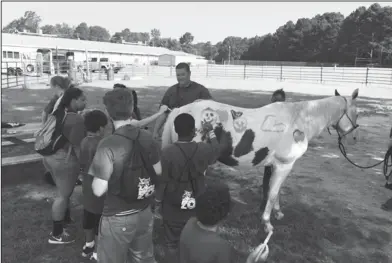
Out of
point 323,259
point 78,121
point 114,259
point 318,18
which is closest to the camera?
point 114,259

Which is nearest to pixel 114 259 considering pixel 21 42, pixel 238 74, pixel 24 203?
pixel 24 203

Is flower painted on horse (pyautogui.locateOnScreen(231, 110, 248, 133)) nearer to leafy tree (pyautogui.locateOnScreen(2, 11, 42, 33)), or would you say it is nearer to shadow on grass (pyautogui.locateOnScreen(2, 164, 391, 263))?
shadow on grass (pyautogui.locateOnScreen(2, 164, 391, 263))

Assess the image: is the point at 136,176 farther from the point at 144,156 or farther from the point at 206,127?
the point at 206,127

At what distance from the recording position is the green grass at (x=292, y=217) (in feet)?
12.0

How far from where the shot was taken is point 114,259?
7.61 feet

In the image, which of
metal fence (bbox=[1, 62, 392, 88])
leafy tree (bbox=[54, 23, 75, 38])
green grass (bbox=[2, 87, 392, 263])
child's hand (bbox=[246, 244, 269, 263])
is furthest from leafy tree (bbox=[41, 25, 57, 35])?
child's hand (bbox=[246, 244, 269, 263])

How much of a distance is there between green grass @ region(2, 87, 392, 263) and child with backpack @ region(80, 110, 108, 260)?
257 millimetres

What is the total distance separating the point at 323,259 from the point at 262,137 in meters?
1.54

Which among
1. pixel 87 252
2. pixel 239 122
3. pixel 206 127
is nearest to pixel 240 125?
pixel 239 122

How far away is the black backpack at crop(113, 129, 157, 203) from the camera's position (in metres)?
2.25

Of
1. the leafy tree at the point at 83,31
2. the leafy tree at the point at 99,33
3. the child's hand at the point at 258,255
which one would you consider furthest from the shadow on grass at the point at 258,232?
the leafy tree at the point at 99,33

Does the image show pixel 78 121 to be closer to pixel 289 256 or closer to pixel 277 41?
pixel 289 256

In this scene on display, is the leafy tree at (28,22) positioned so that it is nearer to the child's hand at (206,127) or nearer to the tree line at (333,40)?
the tree line at (333,40)

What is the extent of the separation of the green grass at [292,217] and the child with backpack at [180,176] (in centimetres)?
109
